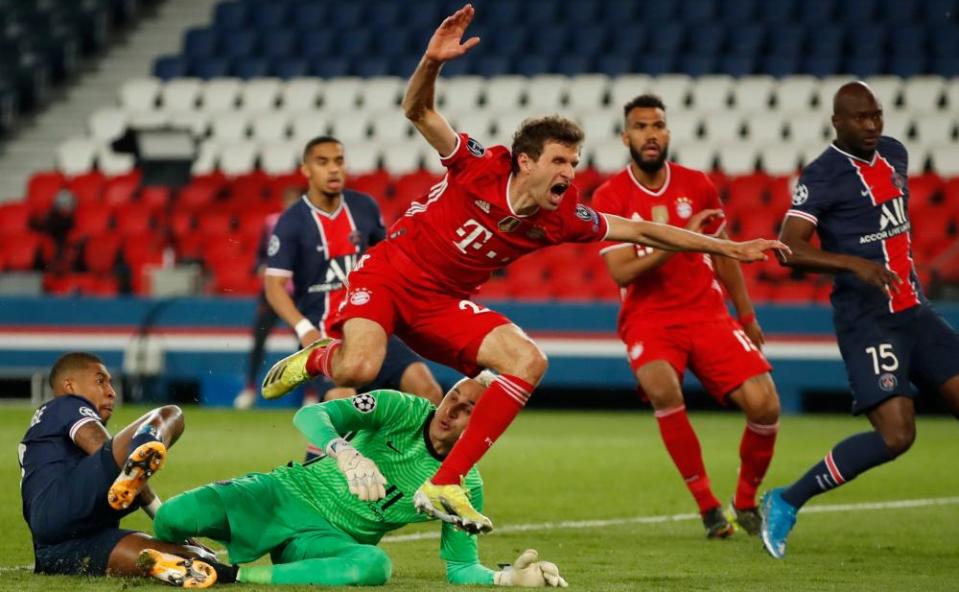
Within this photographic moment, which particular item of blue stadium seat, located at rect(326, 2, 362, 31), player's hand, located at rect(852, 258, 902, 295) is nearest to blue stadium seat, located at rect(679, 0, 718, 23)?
blue stadium seat, located at rect(326, 2, 362, 31)

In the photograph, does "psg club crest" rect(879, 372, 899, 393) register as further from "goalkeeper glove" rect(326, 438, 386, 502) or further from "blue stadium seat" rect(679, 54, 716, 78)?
"blue stadium seat" rect(679, 54, 716, 78)

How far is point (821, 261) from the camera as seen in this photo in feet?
25.8

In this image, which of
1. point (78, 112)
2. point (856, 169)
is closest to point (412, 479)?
point (856, 169)

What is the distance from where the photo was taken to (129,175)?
74.0ft

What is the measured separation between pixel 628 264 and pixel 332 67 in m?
16.2

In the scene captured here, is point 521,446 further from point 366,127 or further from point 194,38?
point 194,38

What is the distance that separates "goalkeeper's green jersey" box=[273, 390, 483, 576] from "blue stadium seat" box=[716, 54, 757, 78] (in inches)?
673

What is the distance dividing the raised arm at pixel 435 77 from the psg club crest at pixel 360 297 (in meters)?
0.73

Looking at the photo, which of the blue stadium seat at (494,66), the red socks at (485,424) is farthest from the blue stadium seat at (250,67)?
the red socks at (485,424)

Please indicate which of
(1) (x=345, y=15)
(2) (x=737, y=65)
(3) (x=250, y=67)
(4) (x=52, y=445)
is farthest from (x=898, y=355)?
(1) (x=345, y=15)

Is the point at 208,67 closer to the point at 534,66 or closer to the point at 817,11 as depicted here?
the point at 534,66

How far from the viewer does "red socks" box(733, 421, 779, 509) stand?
29.9ft

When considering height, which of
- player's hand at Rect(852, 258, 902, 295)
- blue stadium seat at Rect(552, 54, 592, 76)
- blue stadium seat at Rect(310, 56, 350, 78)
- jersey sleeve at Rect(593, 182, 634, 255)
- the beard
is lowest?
player's hand at Rect(852, 258, 902, 295)

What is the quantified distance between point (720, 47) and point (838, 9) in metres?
1.85
